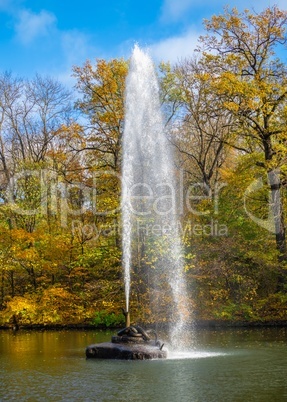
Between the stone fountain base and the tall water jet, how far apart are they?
23.4 feet

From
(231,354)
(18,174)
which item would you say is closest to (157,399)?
(231,354)

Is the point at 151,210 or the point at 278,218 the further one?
the point at 278,218

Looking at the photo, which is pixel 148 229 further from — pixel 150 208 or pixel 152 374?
pixel 152 374

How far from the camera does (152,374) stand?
11.7 m

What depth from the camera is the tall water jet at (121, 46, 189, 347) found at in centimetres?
2242

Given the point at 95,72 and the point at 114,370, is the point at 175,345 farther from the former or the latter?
the point at 95,72

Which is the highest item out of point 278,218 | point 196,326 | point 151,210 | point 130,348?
point 151,210

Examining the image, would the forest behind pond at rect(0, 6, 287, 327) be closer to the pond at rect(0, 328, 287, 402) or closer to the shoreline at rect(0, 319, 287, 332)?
the shoreline at rect(0, 319, 287, 332)

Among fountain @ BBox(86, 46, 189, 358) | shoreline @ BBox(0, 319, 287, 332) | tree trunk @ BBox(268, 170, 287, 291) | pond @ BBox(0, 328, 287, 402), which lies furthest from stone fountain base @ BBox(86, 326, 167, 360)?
tree trunk @ BBox(268, 170, 287, 291)

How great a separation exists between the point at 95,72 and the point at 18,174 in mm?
6393

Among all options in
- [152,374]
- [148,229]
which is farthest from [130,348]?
[148,229]

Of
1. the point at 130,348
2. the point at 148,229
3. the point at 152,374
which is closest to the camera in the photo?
the point at 152,374

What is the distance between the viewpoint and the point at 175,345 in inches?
671

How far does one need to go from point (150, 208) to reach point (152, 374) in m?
12.1
